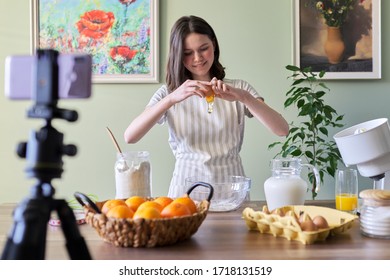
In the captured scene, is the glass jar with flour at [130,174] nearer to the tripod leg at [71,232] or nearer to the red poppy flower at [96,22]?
the tripod leg at [71,232]

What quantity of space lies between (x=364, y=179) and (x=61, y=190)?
172 centimetres

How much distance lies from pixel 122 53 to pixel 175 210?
1.81m

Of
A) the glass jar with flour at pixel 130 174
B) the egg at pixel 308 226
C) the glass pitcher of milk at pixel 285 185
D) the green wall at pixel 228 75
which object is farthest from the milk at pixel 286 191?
the green wall at pixel 228 75

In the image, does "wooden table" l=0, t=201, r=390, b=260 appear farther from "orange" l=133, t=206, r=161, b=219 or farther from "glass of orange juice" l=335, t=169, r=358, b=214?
"glass of orange juice" l=335, t=169, r=358, b=214

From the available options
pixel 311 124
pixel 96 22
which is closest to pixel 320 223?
pixel 311 124

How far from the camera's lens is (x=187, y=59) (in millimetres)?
1765

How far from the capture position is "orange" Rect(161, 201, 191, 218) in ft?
3.19

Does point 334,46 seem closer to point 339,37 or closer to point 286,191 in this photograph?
point 339,37

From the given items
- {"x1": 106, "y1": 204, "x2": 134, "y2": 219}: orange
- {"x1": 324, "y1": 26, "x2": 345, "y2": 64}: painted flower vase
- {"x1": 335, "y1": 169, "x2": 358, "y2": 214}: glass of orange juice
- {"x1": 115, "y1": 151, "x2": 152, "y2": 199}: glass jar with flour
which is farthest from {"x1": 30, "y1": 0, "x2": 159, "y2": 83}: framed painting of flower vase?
{"x1": 106, "y1": 204, "x2": 134, "y2": 219}: orange

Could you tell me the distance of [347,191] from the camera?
1.38 m

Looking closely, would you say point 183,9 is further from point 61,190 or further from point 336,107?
point 61,190

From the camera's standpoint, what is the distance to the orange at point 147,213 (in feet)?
3.09

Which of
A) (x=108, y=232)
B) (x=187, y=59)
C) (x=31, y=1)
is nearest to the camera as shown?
(x=108, y=232)

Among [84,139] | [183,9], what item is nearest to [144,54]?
[183,9]
